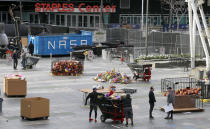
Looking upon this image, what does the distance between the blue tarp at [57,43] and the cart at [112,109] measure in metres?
31.7

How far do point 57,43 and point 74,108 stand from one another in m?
29.3

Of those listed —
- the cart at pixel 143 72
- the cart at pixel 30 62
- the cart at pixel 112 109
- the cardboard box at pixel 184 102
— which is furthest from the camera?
the cart at pixel 30 62

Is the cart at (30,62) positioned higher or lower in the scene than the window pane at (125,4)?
lower

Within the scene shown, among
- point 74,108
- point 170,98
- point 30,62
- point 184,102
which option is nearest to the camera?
point 170,98

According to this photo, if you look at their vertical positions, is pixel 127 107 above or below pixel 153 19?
below

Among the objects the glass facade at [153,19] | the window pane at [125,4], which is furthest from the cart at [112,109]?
the window pane at [125,4]

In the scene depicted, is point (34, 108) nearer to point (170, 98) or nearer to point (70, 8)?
point (170, 98)

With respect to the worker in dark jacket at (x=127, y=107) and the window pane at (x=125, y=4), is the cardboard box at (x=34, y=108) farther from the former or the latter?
the window pane at (x=125, y=4)

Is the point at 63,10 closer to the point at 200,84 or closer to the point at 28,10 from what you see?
the point at 28,10

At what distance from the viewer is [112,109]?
858 inches

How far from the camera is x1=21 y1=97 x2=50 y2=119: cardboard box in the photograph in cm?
2192

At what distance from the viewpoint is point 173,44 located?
50062mm

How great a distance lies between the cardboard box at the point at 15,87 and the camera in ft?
91.0

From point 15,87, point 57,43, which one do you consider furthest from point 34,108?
point 57,43
